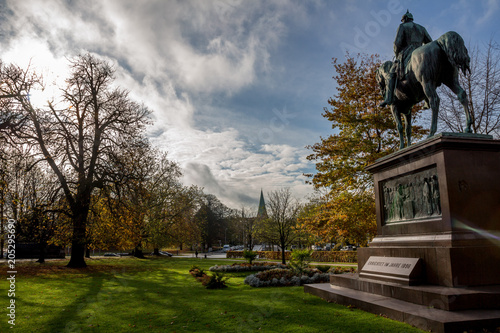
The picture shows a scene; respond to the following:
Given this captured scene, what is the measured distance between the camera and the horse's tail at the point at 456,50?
7.55 meters

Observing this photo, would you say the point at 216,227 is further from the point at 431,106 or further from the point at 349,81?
the point at 431,106

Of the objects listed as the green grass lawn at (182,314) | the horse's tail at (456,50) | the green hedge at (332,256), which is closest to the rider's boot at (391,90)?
the horse's tail at (456,50)

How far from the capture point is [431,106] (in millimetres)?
8148

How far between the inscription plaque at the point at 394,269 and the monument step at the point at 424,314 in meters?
0.46

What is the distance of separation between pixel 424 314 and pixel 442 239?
1875 mm

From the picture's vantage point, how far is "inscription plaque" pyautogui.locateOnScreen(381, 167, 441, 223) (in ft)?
24.7

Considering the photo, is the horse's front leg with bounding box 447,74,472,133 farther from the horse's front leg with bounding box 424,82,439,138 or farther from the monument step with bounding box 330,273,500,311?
the monument step with bounding box 330,273,500,311

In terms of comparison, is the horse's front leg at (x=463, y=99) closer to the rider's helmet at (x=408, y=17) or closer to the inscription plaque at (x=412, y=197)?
the inscription plaque at (x=412, y=197)

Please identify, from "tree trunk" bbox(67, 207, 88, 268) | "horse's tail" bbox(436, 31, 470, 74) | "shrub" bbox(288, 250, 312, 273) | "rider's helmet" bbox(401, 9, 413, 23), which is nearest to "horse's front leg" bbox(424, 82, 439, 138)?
"horse's tail" bbox(436, 31, 470, 74)

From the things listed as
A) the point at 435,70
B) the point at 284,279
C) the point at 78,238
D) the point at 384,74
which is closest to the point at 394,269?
the point at 435,70

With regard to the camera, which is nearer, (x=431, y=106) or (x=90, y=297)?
(x=431, y=106)

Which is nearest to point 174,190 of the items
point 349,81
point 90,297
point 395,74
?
point 349,81

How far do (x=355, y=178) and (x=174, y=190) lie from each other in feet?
101

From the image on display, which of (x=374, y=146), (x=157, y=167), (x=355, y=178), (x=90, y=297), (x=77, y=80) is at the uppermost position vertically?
(x=77, y=80)
